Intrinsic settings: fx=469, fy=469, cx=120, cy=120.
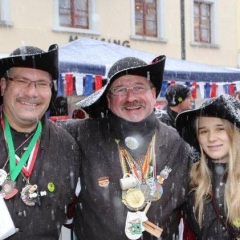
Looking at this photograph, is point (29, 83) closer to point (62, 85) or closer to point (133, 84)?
point (133, 84)

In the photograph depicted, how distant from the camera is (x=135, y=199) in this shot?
2.85m

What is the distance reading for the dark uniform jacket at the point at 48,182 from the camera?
262 centimetres

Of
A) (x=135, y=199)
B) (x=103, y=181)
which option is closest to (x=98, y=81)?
(x=103, y=181)

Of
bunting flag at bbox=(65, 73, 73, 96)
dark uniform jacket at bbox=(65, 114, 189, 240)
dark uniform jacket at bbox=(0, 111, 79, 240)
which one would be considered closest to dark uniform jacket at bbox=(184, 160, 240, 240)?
dark uniform jacket at bbox=(65, 114, 189, 240)

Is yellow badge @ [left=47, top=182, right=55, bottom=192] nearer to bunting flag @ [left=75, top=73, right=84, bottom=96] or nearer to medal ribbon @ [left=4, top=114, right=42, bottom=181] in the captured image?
medal ribbon @ [left=4, top=114, right=42, bottom=181]

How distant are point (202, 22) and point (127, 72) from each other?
572 inches

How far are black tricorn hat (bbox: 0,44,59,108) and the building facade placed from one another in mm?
8865

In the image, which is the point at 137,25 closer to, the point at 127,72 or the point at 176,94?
the point at 176,94

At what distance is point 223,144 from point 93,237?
3.24ft

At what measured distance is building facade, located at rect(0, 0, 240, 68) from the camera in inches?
468

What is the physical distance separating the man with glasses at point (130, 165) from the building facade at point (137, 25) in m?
8.79

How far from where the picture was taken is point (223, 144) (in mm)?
2867

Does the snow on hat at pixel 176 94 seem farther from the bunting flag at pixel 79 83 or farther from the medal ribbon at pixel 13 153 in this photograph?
the medal ribbon at pixel 13 153

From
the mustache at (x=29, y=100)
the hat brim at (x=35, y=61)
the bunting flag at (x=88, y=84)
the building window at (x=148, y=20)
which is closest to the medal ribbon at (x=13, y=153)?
the mustache at (x=29, y=100)
